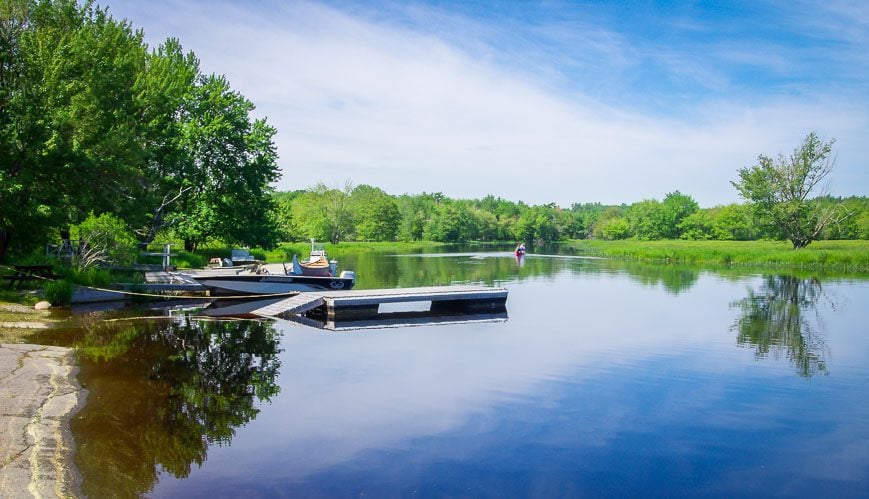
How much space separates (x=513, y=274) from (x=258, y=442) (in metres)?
35.6

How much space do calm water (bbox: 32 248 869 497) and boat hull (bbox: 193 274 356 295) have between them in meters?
4.27

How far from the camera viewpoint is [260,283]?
2498cm

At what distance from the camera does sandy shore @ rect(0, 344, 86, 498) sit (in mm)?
6984

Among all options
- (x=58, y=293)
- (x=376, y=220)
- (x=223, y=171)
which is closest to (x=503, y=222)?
(x=376, y=220)

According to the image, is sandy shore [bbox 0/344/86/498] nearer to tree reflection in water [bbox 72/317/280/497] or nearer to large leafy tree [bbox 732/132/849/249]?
tree reflection in water [bbox 72/317/280/497]

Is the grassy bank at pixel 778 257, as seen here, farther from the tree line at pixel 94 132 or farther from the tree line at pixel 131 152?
the tree line at pixel 94 132

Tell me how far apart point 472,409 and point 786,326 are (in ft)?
48.5

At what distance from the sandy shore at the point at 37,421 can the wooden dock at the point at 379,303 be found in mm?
9017

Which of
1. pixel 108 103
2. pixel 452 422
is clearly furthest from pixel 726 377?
pixel 108 103

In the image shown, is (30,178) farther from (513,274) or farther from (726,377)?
(513,274)

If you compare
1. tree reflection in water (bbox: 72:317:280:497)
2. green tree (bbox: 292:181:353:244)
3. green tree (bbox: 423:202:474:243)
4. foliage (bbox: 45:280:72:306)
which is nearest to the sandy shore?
tree reflection in water (bbox: 72:317:280:497)

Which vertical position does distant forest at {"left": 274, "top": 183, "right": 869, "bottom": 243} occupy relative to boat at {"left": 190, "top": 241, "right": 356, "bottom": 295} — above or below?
above

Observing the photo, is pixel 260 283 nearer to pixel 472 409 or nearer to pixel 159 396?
pixel 159 396

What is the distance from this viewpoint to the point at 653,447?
30.6 ft
